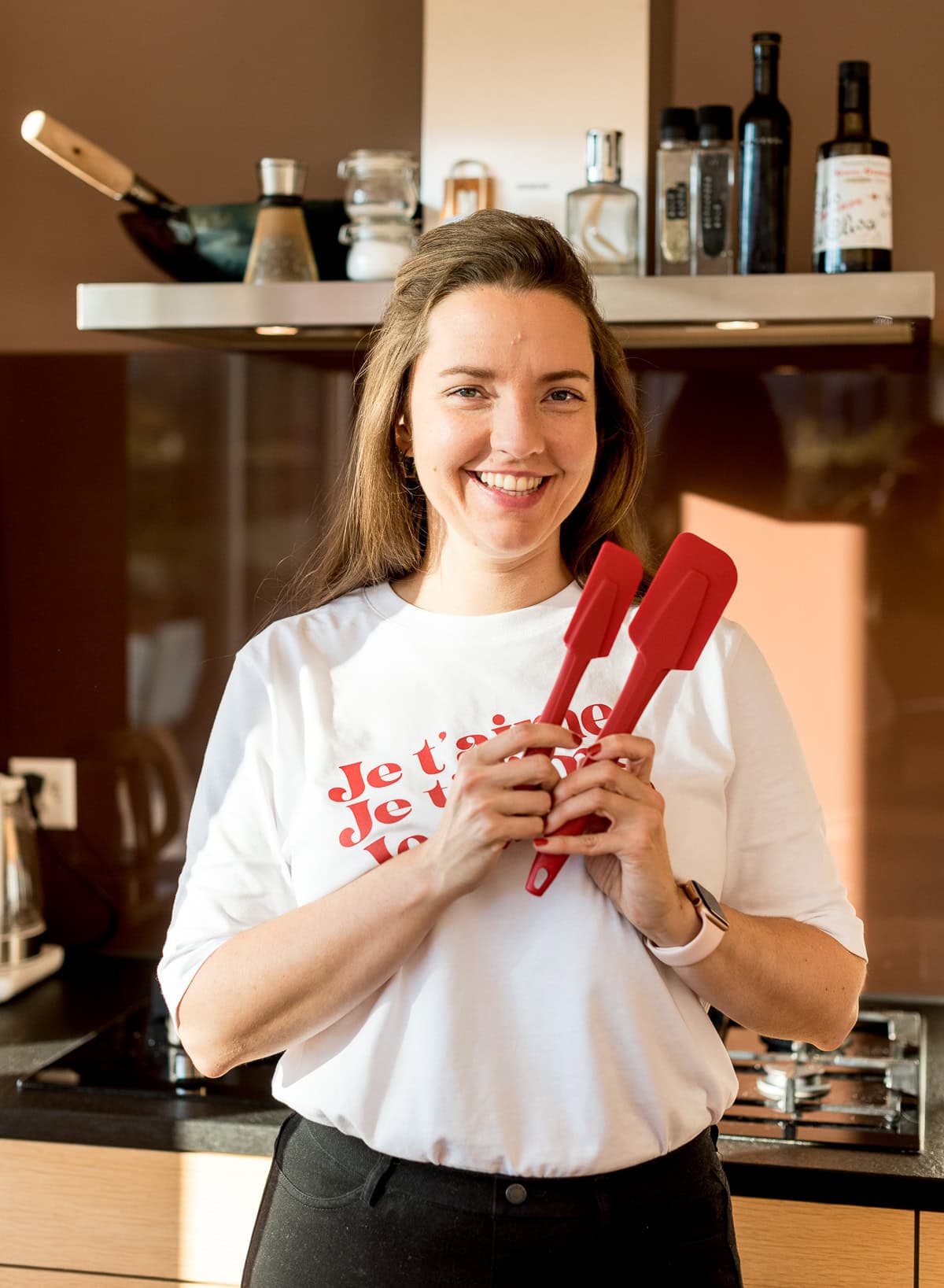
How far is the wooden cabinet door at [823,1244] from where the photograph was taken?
133 cm

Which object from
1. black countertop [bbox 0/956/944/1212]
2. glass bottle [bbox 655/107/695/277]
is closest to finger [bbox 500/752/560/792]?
black countertop [bbox 0/956/944/1212]

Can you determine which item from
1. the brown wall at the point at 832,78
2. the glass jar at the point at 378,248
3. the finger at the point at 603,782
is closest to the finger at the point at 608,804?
the finger at the point at 603,782

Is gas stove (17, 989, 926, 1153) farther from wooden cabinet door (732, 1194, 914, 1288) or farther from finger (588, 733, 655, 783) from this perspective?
finger (588, 733, 655, 783)

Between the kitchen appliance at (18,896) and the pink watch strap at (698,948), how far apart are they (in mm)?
1117

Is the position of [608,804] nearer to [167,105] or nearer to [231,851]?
[231,851]

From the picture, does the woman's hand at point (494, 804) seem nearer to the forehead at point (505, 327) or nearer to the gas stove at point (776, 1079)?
the forehead at point (505, 327)

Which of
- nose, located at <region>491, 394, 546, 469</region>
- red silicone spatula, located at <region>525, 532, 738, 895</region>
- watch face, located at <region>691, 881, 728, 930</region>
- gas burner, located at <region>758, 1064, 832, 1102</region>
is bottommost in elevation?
gas burner, located at <region>758, 1064, 832, 1102</region>

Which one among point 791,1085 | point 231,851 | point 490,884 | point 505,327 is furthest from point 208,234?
point 791,1085

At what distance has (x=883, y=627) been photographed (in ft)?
5.98

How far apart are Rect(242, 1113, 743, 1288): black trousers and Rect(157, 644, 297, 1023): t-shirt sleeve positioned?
0.18 m

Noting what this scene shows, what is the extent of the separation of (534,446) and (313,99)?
105 centimetres

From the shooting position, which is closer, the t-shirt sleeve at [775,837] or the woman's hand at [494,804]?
the woman's hand at [494,804]

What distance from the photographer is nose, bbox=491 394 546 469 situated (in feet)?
3.41

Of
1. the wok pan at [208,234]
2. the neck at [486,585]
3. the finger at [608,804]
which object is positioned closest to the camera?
the finger at [608,804]
